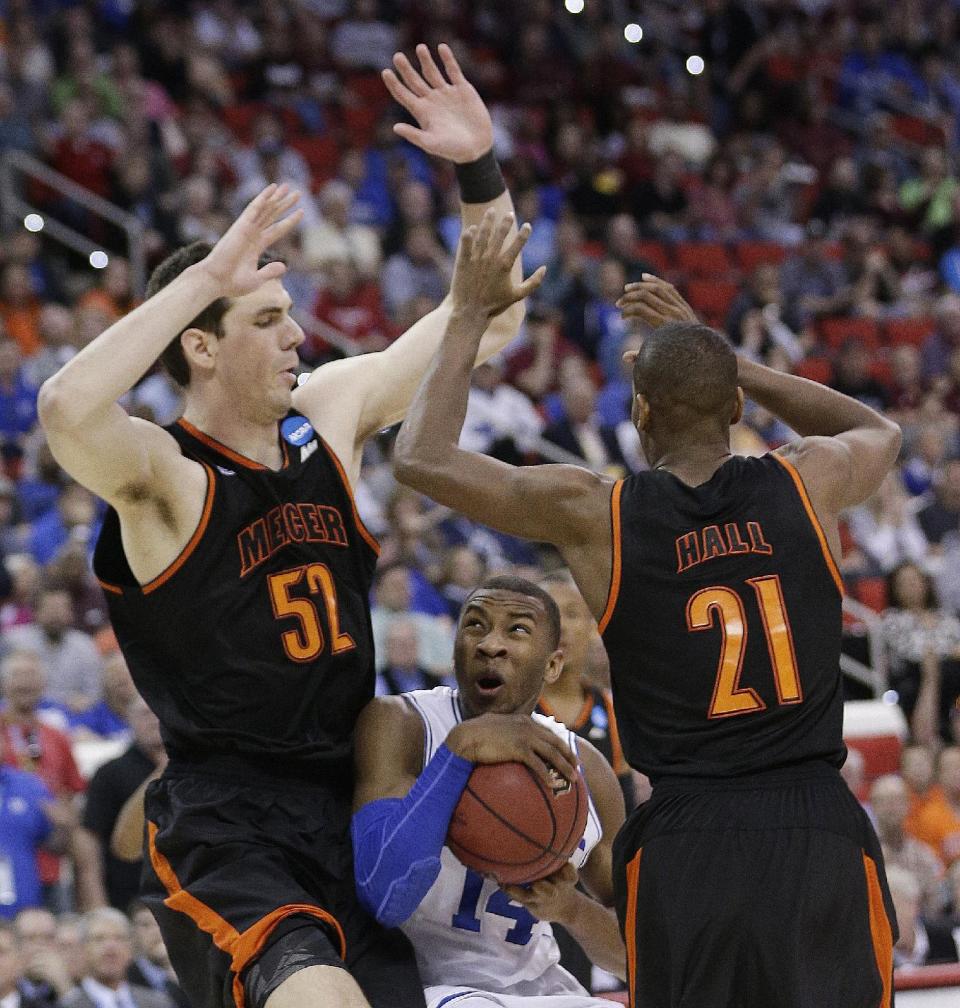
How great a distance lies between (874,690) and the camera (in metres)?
11.0

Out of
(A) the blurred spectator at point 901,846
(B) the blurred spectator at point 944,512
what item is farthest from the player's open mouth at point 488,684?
(B) the blurred spectator at point 944,512

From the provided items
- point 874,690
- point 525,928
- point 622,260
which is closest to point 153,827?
point 525,928

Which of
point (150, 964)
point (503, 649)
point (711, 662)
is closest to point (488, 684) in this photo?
point (503, 649)

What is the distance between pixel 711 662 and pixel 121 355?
1439 millimetres

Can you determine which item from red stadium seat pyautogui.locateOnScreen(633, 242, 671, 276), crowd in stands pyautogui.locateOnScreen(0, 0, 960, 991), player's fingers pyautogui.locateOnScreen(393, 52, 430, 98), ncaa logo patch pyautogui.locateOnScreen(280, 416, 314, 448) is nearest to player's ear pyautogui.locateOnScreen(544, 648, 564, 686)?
ncaa logo patch pyautogui.locateOnScreen(280, 416, 314, 448)

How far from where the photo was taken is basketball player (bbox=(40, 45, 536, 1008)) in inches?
154

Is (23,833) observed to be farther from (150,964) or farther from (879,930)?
(879,930)

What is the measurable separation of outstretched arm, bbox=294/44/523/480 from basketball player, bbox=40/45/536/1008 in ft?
0.67

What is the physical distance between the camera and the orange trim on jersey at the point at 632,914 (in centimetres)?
381

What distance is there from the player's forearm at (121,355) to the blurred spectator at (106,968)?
12.0 feet

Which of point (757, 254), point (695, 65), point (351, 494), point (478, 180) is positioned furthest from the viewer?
point (695, 65)

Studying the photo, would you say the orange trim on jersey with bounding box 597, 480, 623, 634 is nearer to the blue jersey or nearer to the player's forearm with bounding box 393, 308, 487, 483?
the player's forearm with bounding box 393, 308, 487, 483

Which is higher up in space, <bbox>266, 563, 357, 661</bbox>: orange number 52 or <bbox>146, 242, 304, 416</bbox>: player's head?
<bbox>146, 242, 304, 416</bbox>: player's head

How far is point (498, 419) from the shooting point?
11.7 meters
